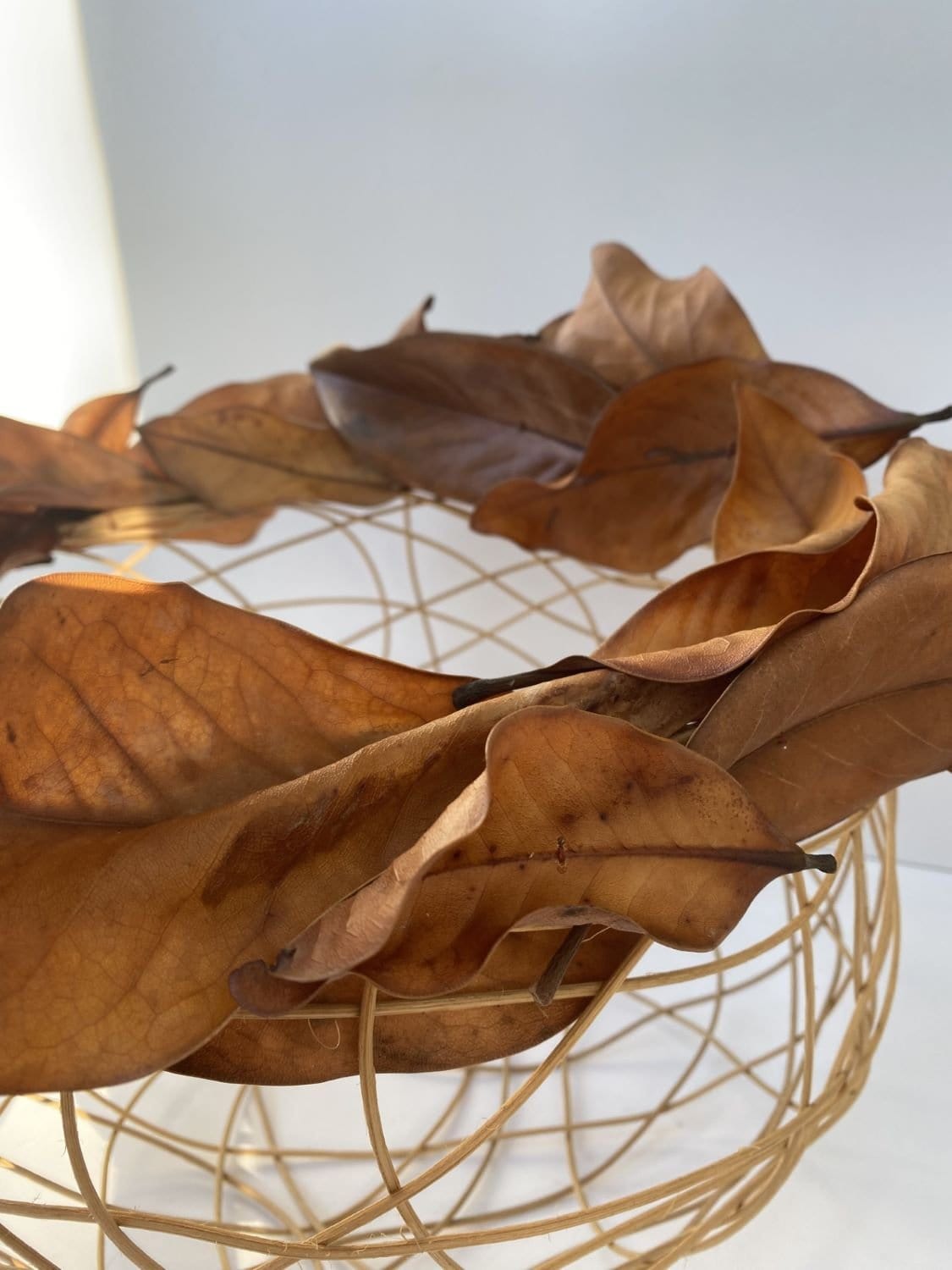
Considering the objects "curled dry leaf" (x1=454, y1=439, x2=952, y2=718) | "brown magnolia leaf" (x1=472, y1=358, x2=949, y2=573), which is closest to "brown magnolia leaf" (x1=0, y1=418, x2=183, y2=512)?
"brown magnolia leaf" (x1=472, y1=358, x2=949, y2=573)

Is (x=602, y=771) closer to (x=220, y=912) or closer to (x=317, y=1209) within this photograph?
(x=220, y=912)

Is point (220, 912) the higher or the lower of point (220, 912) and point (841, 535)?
the lower

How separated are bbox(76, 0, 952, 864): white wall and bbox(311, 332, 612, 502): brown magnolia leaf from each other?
0.17m

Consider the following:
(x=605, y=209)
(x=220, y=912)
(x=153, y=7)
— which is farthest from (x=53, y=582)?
(x=153, y=7)

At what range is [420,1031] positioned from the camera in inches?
11.1

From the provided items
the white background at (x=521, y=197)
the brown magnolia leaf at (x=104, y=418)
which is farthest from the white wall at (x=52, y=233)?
the brown magnolia leaf at (x=104, y=418)

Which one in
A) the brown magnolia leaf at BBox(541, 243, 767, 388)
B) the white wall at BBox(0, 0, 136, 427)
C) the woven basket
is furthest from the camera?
the white wall at BBox(0, 0, 136, 427)

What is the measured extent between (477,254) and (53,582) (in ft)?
1.60

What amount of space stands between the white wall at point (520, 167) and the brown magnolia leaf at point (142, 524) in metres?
0.27

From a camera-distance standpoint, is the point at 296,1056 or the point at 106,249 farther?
the point at 106,249

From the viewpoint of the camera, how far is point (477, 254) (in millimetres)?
715

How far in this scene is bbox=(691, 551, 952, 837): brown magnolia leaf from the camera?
285mm

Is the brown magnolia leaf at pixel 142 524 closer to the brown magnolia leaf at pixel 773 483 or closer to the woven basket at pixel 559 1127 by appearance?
the woven basket at pixel 559 1127

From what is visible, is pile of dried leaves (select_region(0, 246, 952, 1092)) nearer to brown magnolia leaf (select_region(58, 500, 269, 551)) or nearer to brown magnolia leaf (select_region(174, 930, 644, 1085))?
brown magnolia leaf (select_region(174, 930, 644, 1085))
